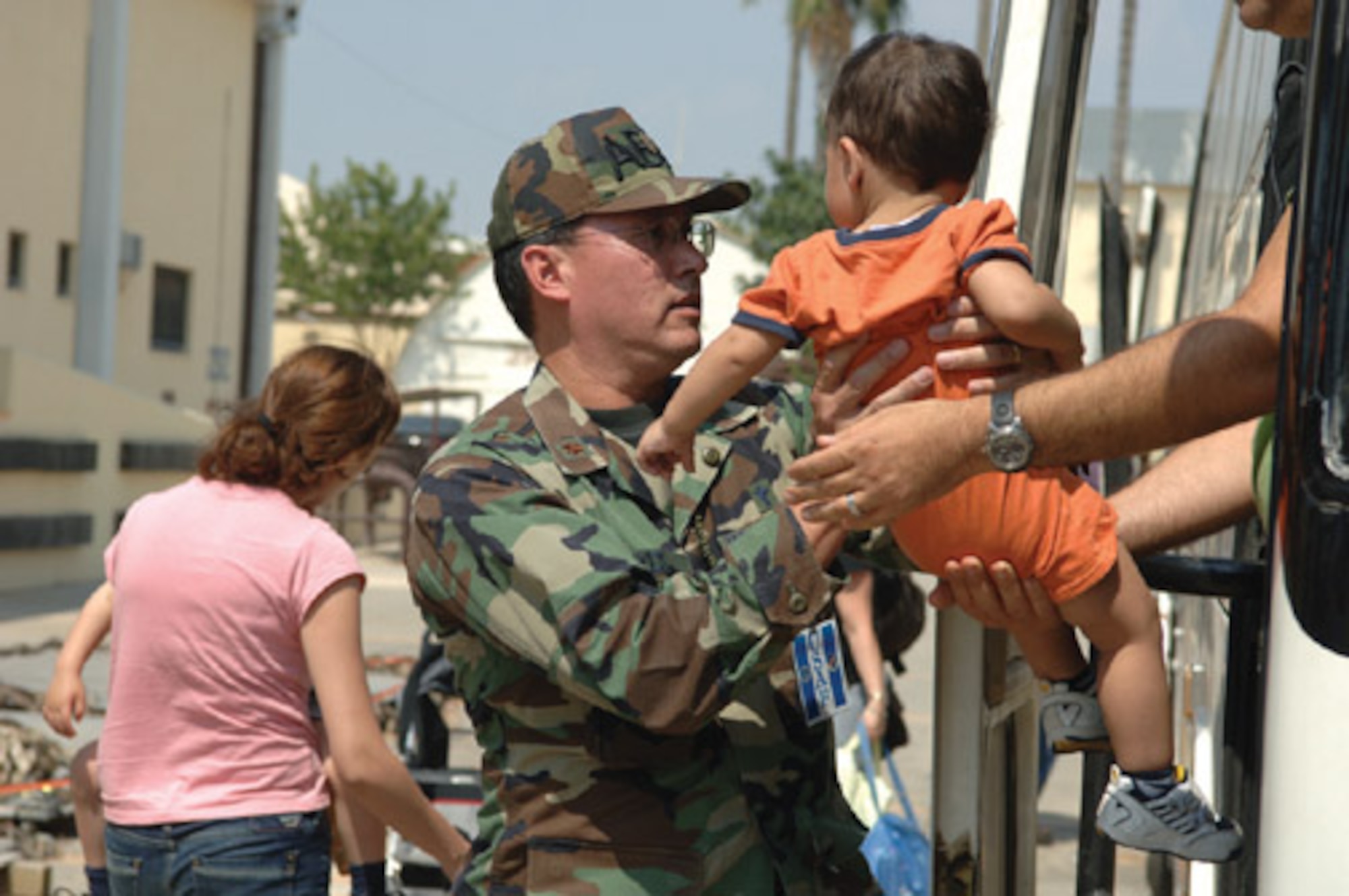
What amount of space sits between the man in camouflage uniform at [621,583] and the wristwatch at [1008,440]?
0.98 ft

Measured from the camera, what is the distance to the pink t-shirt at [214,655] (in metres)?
3.82

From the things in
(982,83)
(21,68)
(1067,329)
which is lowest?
(1067,329)

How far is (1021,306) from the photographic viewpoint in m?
2.73

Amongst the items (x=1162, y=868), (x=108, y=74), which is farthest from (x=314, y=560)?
(x=108, y=74)

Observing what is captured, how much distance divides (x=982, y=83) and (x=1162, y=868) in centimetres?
184

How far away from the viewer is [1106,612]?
8.94ft

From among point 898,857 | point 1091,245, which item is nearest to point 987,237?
point 898,857

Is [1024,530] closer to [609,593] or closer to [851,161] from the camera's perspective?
[609,593]

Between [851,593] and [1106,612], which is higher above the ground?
[1106,612]

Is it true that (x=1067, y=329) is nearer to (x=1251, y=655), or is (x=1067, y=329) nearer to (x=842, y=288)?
(x=842, y=288)

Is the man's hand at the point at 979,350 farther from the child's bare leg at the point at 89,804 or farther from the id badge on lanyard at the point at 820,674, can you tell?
the child's bare leg at the point at 89,804

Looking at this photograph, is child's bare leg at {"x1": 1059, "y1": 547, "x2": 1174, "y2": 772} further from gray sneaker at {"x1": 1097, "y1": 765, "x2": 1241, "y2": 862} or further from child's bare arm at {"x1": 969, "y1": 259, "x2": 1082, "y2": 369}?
child's bare arm at {"x1": 969, "y1": 259, "x2": 1082, "y2": 369}

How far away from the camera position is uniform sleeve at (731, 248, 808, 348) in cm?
287

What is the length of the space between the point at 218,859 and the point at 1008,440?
2044mm
